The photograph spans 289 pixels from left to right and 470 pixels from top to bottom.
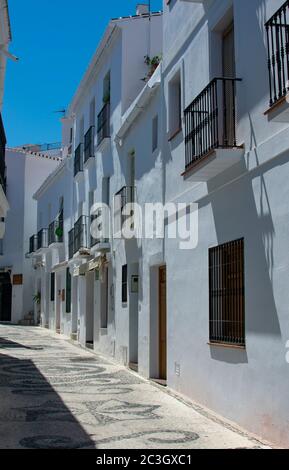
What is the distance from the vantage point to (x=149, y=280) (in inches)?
491

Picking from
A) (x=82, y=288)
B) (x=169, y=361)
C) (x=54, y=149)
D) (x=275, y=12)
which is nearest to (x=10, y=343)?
(x=82, y=288)

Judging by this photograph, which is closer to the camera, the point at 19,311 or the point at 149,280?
the point at 149,280

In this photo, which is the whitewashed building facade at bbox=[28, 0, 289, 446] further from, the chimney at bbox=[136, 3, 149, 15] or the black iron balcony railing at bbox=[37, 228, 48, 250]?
the black iron balcony railing at bbox=[37, 228, 48, 250]

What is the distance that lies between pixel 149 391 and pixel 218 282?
3194 mm

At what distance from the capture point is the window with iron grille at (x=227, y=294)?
7828mm

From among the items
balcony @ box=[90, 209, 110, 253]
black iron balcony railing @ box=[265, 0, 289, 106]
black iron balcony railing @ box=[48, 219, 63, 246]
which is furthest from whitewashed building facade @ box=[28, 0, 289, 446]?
black iron balcony railing @ box=[48, 219, 63, 246]

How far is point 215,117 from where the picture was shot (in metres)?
8.36

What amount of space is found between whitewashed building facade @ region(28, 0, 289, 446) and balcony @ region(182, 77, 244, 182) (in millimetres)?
25

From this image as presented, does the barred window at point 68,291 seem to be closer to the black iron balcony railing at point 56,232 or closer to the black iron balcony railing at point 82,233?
the black iron balcony railing at point 56,232

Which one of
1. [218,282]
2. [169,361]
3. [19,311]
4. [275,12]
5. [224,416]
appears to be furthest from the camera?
[19,311]

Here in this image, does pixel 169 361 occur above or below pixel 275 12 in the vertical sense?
below

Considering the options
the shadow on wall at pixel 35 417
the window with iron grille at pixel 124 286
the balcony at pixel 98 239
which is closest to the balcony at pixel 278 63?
the shadow on wall at pixel 35 417

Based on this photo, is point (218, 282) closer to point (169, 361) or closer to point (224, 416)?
point (224, 416)
